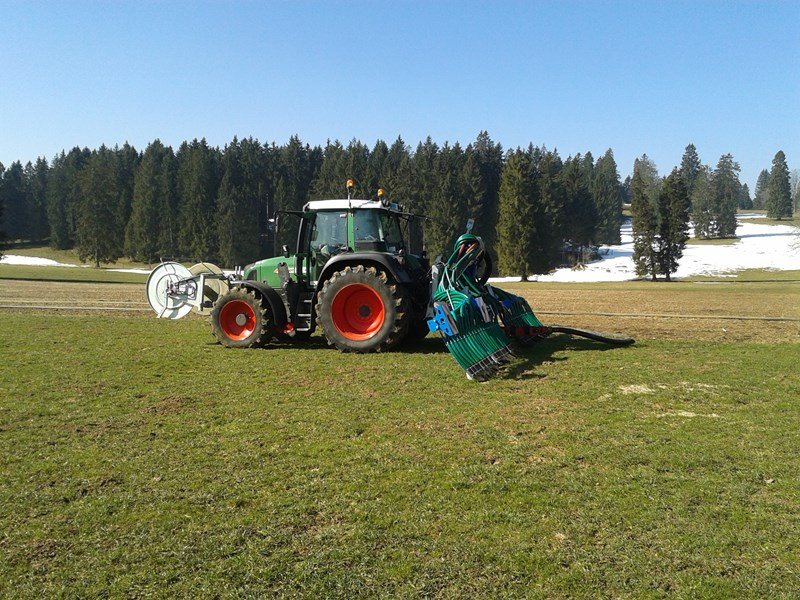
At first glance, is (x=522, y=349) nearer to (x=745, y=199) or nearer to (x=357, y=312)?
(x=357, y=312)

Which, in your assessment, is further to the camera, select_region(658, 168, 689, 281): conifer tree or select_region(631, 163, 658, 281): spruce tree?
select_region(631, 163, 658, 281): spruce tree

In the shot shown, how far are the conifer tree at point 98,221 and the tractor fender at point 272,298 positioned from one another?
6861 cm

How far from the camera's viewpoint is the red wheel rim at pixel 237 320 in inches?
452

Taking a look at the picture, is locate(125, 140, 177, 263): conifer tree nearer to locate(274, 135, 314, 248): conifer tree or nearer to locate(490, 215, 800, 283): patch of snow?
locate(274, 135, 314, 248): conifer tree

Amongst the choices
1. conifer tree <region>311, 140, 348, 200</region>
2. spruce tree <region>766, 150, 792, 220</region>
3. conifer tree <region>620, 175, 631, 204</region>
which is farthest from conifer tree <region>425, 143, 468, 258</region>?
conifer tree <region>620, 175, 631, 204</region>

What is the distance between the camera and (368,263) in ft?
35.7

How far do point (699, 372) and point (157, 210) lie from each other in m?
77.7

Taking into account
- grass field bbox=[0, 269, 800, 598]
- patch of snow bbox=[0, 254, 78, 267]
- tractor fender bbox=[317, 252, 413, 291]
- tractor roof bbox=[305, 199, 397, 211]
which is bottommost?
grass field bbox=[0, 269, 800, 598]

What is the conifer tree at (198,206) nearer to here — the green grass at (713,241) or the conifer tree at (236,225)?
the conifer tree at (236,225)

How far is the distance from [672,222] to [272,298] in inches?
2164

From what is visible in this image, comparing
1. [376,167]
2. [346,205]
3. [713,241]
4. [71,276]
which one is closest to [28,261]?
[71,276]

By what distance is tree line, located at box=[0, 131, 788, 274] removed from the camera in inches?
2403

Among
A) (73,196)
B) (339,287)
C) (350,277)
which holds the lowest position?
(339,287)

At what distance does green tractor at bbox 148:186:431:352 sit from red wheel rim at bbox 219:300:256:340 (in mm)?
19
